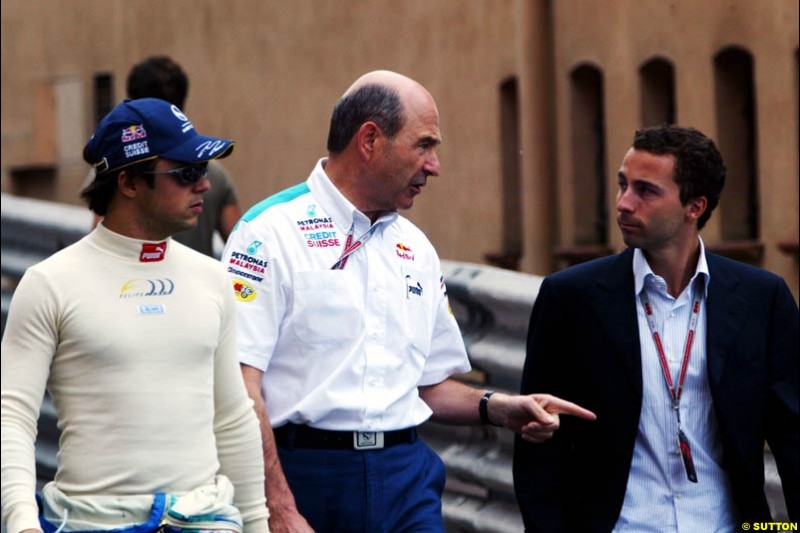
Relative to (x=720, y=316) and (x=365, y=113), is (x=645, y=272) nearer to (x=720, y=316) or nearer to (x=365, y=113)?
(x=720, y=316)

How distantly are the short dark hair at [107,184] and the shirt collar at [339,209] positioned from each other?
783 mm

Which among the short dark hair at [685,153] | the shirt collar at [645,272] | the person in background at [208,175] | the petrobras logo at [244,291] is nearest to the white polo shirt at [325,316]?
the petrobras logo at [244,291]

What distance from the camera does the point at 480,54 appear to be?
20.0 m

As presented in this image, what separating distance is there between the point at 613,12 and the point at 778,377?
516 inches

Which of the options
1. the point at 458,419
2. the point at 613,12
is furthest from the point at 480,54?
the point at 458,419

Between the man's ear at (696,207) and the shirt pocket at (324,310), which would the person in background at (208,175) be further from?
the man's ear at (696,207)

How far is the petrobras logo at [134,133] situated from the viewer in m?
4.96

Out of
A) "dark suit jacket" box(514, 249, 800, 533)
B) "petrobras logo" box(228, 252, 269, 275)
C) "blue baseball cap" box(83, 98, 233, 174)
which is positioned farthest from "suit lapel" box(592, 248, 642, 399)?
"blue baseball cap" box(83, 98, 233, 174)

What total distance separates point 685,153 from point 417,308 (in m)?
0.94

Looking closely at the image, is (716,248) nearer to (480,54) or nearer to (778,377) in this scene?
(480,54)

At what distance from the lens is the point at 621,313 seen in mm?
5730

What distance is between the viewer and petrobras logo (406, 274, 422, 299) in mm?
5699

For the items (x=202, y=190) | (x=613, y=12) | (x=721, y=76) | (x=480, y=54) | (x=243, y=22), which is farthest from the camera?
(x=243, y=22)

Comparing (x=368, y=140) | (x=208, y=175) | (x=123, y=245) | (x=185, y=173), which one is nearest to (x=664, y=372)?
(x=368, y=140)
